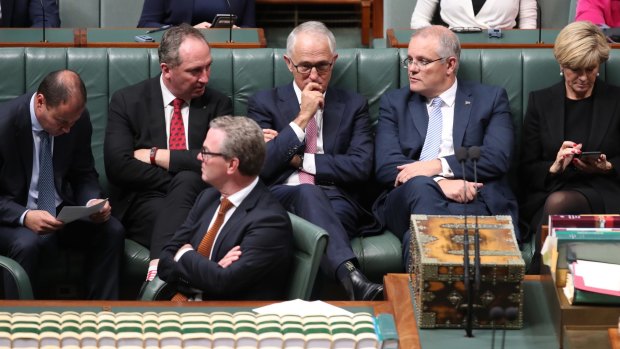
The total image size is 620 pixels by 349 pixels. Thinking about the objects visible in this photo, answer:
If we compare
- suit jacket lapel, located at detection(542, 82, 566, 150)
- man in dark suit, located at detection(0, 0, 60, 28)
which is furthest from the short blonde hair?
man in dark suit, located at detection(0, 0, 60, 28)

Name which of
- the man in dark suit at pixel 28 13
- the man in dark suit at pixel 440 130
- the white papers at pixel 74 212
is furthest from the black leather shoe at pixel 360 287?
the man in dark suit at pixel 28 13

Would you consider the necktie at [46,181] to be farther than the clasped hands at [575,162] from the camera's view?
No

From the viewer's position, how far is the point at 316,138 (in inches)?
189

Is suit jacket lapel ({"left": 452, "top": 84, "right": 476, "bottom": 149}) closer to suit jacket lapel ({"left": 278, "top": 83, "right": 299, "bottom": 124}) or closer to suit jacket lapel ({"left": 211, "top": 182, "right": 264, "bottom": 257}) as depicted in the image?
suit jacket lapel ({"left": 278, "top": 83, "right": 299, "bottom": 124})

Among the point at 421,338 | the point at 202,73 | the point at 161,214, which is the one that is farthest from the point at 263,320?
the point at 202,73

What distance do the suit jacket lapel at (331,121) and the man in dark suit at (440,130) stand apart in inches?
6.8

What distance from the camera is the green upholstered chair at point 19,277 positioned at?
13.0ft

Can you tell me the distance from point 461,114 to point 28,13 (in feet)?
8.06

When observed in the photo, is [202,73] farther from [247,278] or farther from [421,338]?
[421,338]

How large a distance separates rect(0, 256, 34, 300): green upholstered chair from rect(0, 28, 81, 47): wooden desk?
1.42 m

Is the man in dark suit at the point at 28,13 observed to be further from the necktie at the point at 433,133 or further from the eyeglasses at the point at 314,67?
the necktie at the point at 433,133

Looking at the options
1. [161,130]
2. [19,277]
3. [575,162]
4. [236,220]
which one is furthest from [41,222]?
[575,162]

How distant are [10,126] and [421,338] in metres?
1.92

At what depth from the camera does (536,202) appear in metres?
4.74
